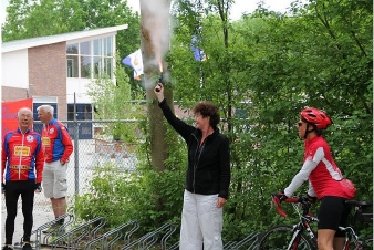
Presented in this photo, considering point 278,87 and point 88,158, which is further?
point 88,158

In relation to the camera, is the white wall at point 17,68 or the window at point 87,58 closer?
the white wall at point 17,68

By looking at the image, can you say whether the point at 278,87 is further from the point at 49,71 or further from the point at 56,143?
the point at 49,71

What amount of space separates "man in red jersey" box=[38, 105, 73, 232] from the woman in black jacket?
3.47 metres

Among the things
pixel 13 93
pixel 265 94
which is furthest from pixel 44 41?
Result: pixel 265 94

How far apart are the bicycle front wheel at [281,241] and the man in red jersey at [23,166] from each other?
3132 millimetres

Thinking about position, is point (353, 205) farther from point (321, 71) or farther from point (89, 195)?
point (89, 195)

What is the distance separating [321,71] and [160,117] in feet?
8.51

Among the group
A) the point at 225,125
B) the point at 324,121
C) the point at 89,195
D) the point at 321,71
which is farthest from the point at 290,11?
the point at 89,195

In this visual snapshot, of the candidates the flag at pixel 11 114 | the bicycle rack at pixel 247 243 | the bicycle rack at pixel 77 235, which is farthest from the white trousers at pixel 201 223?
the flag at pixel 11 114

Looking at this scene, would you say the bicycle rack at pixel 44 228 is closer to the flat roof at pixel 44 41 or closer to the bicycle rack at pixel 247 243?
the bicycle rack at pixel 247 243

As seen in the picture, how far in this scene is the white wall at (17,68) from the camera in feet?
139

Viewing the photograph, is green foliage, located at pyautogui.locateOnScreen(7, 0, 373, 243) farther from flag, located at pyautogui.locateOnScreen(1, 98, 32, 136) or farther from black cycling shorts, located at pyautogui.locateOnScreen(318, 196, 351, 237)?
flag, located at pyautogui.locateOnScreen(1, 98, 32, 136)

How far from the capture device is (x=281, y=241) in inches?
322

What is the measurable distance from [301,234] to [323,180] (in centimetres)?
83
